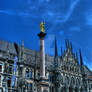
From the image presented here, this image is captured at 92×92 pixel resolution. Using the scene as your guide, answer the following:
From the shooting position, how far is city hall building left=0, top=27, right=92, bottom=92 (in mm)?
41469

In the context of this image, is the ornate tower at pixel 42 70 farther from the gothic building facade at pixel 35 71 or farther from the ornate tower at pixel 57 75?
the ornate tower at pixel 57 75

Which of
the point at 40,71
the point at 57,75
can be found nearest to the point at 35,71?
the point at 57,75

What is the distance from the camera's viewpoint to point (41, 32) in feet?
126

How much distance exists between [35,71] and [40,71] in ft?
43.3

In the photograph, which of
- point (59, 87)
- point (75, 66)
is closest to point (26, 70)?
point (59, 87)

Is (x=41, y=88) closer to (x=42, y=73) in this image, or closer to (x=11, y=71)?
(x=42, y=73)

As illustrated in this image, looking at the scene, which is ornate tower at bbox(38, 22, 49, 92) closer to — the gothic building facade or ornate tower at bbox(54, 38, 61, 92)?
the gothic building facade

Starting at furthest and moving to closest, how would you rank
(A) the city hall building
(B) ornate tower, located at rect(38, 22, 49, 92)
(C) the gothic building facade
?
(C) the gothic building facade → (A) the city hall building → (B) ornate tower, located at rect(38, 22, 49, 92)


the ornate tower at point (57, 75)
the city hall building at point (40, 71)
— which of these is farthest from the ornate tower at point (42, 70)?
the ornate tower at point (57, 75)

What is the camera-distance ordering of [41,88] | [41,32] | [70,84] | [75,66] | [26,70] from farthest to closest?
[75,66], [70,84], [26,70], [41,32], [41,88]

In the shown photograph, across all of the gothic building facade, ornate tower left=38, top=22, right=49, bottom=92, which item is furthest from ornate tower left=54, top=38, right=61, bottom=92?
ornate tower left=38, top=22, right=49, bottom=92

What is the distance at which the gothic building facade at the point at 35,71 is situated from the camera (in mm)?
43438

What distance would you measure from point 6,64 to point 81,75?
1101 inches

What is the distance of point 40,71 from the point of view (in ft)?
119
